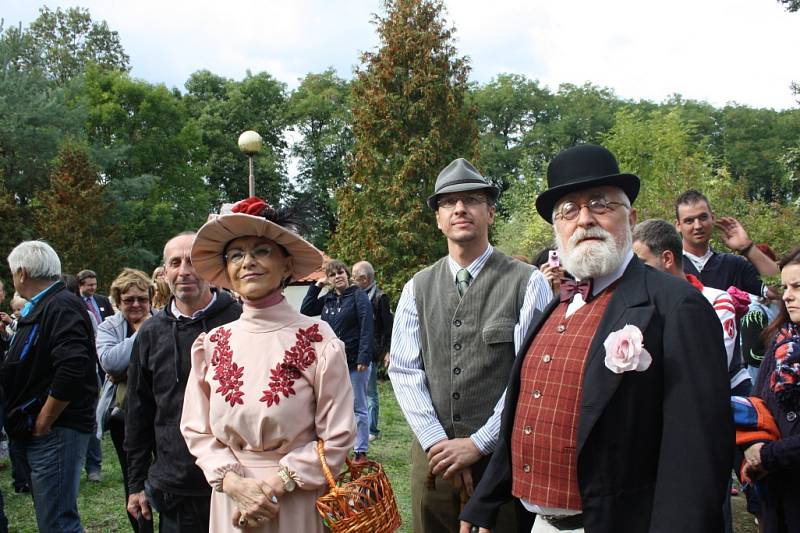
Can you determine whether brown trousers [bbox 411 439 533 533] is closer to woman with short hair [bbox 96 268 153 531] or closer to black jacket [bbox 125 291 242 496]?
black jacket [bbox 125 291 242 496]

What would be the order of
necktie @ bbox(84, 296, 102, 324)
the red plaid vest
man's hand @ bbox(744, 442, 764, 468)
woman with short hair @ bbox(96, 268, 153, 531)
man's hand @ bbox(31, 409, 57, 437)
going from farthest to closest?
necktie @ bbox(84, 296, 102, 324), woman with short hair @ bbox(96, 268, 153, 531), man's hand @ bbox(31, 409, 57, 437), man's hand @ bbox(744, 442, 764, 468), the red plaid vest

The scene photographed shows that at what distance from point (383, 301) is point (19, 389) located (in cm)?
582

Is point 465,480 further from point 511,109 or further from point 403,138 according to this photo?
point 511,109

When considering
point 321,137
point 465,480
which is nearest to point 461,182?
point 465,480

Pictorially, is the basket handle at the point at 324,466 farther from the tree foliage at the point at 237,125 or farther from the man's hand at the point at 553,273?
the tree foliage at the point at 237,125

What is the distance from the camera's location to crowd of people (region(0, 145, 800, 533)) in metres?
2.10

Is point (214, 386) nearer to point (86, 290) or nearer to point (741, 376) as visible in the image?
point (741, 376)

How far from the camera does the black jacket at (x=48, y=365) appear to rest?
4316 millimetres

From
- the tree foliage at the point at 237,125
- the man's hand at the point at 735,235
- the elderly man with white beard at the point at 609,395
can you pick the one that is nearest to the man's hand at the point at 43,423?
the elderly man with white beard at the point at 609,395

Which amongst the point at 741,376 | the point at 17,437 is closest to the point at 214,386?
the point at 17,437

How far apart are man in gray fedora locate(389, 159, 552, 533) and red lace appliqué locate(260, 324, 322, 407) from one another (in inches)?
29.5

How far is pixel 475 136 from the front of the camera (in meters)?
27.4

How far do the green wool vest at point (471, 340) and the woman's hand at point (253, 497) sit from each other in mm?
981

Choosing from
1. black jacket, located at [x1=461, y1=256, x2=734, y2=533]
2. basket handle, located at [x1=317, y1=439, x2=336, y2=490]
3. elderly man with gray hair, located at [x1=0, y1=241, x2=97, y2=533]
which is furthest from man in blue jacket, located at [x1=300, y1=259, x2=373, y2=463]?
black jacket, located at [x1=461, y1=256, x2=734, y2=533]
